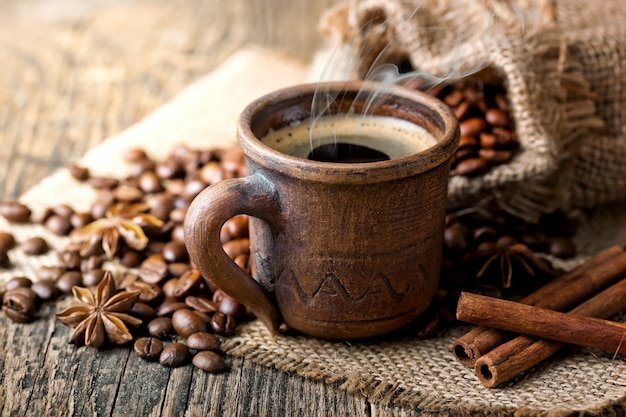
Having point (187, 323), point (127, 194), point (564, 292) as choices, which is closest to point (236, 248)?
point (187, 323)

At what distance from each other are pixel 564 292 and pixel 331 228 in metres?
0.56

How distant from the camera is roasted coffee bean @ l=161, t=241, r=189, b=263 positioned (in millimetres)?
1828

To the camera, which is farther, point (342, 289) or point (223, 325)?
point (223, 325)

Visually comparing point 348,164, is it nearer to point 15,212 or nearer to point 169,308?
point 169,308

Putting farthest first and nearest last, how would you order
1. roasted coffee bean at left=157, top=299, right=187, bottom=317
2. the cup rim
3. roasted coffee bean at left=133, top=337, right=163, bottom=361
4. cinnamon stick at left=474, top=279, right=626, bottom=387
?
roasted coffee bean at left=157, top=299, right=187, bottom=317 < roasted coffee bean at left=133, top=337, right=163, bottom=361 < cinnamon stick at left=474, top=279, right=626, bottom=387 < the cup rim

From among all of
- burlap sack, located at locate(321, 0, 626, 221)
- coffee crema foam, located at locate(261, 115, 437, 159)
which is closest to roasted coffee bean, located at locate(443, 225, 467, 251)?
burlap sack, located at locate(321, 0, 626, 221)

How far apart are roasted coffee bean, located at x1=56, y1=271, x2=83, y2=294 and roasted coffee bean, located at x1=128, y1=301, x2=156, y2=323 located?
0.20 m

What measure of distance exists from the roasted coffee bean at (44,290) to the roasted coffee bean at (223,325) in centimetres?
39

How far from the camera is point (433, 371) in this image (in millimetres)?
1509

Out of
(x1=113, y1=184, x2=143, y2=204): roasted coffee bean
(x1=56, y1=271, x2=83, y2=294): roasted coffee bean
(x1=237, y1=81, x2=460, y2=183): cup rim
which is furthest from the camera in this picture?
(x1=113, y1=184, x2=143, y2=204): roasted coffee bean

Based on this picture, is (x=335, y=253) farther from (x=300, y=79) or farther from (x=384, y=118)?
(x=300, y=79)

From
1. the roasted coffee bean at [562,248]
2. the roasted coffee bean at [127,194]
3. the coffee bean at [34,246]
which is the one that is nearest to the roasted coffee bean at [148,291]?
the coffee bean at [34,246]

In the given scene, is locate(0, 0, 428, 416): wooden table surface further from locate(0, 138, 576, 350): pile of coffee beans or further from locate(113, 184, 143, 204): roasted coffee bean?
locate(113, 184, 143, 204): roasted coffee bean

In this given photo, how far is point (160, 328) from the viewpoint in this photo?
160 centimetres
